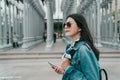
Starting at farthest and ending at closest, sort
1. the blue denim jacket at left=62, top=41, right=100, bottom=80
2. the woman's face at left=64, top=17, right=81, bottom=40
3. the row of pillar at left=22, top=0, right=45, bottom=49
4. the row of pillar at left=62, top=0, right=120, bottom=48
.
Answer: the row of pillar at left=22, top=0, right=45, bottom=49
the row of pillar at left=62, top=0, right=120, bottom=48
the woman's face at left=64, top=17, right=81, bottom=40
the blue denim jacket at left=62, top=41, right=100, bottom=80

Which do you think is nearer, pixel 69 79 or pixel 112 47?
pixel 69 79

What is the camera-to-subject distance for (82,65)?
7.44 feet

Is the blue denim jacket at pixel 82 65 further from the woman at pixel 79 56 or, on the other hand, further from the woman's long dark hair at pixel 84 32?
the woman's long dark hair at pixel 84 32

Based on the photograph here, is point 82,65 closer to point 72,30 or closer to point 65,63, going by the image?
point 65,63

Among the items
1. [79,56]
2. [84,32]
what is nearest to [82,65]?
[79,56]

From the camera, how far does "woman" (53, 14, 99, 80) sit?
2264 millimetres

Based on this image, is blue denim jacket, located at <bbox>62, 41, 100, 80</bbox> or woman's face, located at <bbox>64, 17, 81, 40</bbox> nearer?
blue denim jacket, located at <bbox>62, 41, 100, 80</bbox>

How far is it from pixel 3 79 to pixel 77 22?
366 inches

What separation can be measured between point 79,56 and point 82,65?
0.23 ft

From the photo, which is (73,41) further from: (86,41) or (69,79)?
(69,79)

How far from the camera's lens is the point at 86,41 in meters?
2.42

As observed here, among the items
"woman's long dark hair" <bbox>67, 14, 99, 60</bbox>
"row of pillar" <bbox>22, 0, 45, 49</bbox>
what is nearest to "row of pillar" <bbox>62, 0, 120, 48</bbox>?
"row of pillar" <bbox>22, 0, 45, 49</bbox>

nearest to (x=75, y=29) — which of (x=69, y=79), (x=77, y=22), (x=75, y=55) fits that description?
(x=77, y=22)

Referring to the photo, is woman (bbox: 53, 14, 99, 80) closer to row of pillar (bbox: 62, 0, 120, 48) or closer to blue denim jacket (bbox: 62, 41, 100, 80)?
blue denim jacket (bbox: 62, 41, 100, 80)
